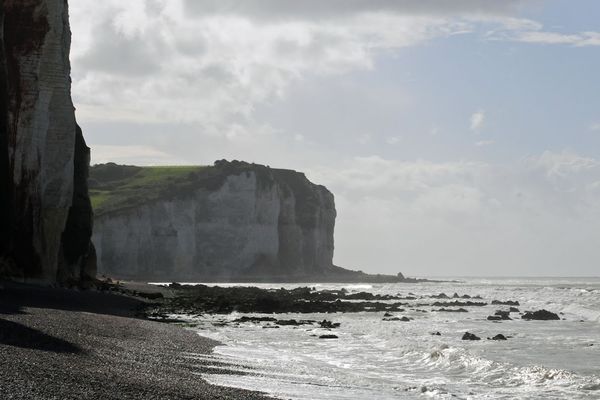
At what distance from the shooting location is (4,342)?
1449 centimetres

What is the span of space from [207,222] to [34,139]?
242 feet

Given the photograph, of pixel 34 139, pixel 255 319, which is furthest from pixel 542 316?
pixel 34 139

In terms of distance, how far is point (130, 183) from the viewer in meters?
119

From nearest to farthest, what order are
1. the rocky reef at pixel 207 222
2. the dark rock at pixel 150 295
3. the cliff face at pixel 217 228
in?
the dark rock at pixel 150 295
the cliff face at pixel 217 228
the rocky reef at pixel 207 222

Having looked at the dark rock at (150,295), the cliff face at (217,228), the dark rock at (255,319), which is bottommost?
the dark rock at (255,319)

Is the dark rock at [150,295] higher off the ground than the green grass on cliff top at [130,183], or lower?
lower

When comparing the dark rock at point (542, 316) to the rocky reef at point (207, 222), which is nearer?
the dark rock at point (542, 316)

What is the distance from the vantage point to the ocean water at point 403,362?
53.7 feet

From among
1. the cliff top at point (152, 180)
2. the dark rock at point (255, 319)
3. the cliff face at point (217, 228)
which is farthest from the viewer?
the cliff top at point (152, 180)

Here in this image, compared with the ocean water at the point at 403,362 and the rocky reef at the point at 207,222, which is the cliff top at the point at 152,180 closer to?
the rocky reef at the point at 207,222

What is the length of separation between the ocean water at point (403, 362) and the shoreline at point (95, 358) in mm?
848

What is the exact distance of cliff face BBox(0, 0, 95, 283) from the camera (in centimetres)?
3753

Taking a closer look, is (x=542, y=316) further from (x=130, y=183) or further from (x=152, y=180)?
(x=130, y=183)

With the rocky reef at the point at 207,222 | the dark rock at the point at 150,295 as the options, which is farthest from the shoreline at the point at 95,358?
the rocky reef at the point at 207,222
